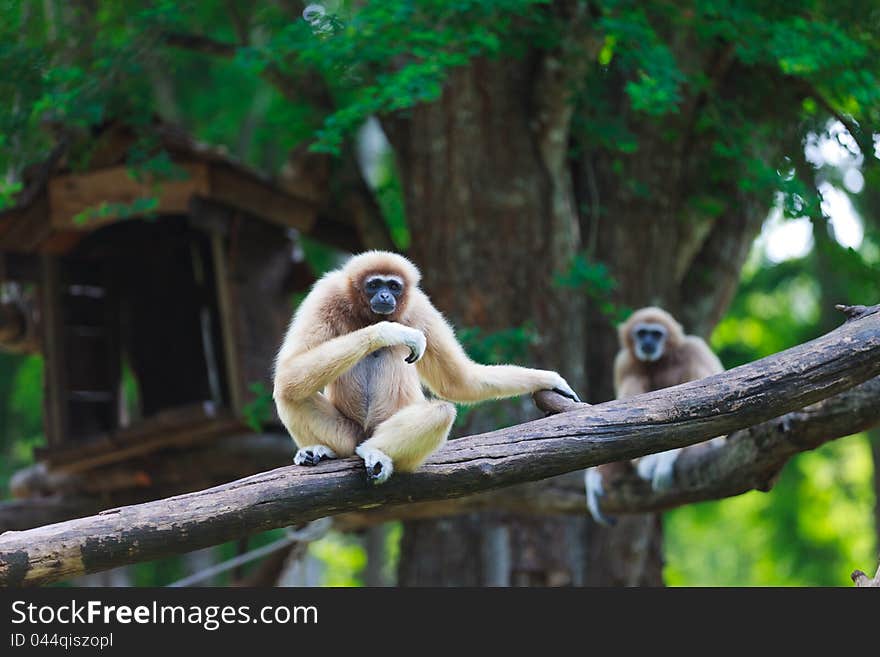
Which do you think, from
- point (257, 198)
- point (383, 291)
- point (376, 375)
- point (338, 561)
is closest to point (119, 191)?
point (257, 198)

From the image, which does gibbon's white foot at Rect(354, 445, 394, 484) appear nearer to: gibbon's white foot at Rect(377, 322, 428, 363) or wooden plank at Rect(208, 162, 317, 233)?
gibbon's white foot at Rect(377, 322, 428, 363)

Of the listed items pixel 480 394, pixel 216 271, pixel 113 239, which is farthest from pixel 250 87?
pixel 480 394

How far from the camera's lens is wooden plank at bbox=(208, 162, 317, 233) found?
9.96 metres

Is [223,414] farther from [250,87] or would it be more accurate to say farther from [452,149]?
[250,87]

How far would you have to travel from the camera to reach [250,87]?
17.1 metres

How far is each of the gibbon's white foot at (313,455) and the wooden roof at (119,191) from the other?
5.12 meters

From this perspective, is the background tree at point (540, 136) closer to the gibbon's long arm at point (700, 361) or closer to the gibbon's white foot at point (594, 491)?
the gibbon's long arm at point (700, 361)

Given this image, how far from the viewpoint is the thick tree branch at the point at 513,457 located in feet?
14.7

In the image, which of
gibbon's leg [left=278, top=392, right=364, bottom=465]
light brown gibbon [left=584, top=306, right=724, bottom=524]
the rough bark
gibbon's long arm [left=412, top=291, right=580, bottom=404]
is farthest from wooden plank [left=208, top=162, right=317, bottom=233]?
gibbon's leg [left=278, top=392, right=364, bottom=465]

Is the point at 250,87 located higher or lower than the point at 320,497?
higher

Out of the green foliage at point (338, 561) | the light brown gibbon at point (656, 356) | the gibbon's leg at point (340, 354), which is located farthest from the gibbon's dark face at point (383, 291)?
the green foliage at point (338, 561)

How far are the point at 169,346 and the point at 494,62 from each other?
4899 millimetres

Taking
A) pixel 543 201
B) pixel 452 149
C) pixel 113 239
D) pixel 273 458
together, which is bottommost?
pixel 273 458

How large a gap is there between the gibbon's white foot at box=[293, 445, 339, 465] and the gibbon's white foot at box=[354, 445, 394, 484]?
383 mm
